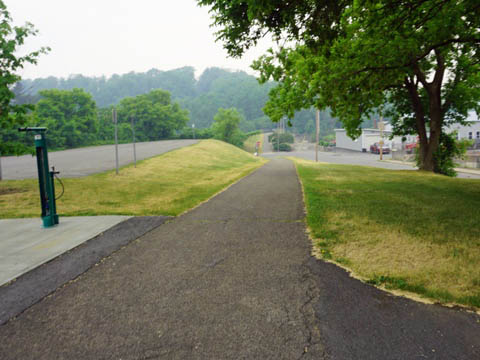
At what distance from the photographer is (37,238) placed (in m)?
5.80

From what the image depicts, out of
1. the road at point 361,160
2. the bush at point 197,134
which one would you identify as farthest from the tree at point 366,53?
the bush at point 197,134

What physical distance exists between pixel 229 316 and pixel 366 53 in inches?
443

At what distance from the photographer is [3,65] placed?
35.1 feet

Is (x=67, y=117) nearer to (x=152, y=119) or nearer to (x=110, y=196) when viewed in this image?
(x=152, y=119)

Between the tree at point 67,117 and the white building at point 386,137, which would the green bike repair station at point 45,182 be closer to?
the tree at point 67,117

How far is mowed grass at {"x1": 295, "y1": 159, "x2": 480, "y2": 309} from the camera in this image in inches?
144

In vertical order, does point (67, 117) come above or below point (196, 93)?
below

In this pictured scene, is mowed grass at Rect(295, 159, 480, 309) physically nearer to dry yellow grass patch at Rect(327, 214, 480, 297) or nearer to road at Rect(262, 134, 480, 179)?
dry yellow grass patch at Rect(327, 214, 480, 297)

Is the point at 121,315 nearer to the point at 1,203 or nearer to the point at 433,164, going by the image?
the point at 1,203

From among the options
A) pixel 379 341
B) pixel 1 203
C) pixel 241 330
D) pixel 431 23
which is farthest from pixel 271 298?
pixel 431 23

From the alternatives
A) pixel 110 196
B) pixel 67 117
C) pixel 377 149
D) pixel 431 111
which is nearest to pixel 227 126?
pixel 67 117

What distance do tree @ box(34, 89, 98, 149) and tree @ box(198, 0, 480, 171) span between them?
156 ft

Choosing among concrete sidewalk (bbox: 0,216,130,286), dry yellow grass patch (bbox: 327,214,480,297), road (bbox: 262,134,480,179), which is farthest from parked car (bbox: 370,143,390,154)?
concrete sidewalk (bbox: 0,216,130,286)

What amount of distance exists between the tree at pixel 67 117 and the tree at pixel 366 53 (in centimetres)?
4756
